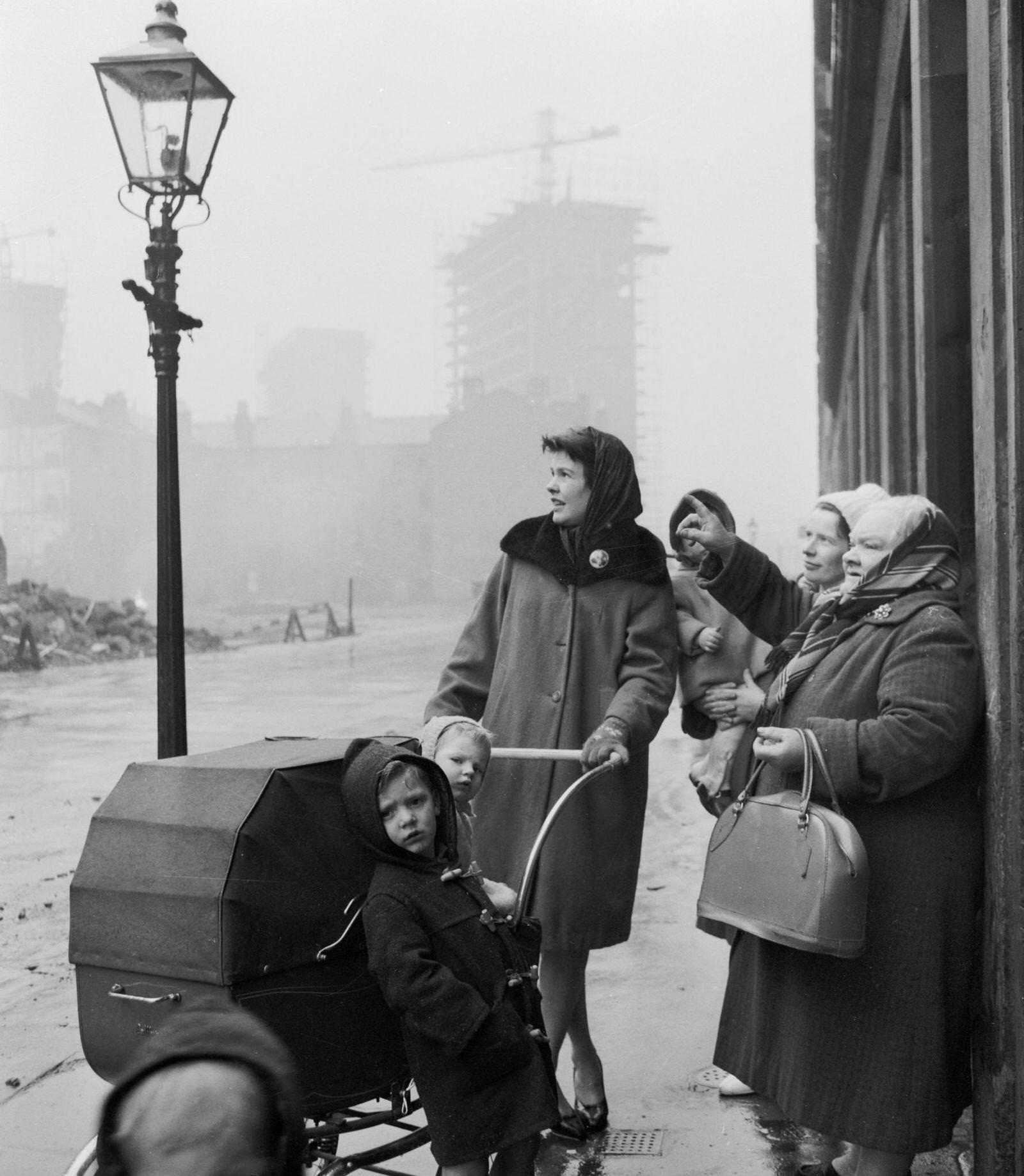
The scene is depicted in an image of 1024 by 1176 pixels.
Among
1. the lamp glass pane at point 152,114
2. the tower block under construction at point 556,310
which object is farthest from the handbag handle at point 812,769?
the tower block under construction at point 556,310

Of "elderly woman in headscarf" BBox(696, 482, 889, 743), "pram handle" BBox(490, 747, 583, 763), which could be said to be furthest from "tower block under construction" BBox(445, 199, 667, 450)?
"pram handle" BBox(490, 747, 583, 763)

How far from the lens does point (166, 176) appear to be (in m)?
5.42

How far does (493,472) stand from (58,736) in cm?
3043

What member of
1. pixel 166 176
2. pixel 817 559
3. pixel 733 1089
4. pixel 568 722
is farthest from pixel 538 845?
pixel 166 176

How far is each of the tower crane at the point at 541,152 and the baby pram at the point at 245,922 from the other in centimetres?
4456

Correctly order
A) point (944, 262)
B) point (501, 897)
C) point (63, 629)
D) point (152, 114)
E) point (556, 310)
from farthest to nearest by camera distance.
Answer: point (556, 310) → point (63, 629) → point (152, 114) → point (944, 262) → point (501, 897)

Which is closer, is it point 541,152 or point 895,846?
point 895,846

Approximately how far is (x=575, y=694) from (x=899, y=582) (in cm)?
111

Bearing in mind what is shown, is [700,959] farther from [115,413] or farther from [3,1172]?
[115,413]

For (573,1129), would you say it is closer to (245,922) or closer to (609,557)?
(609,557)

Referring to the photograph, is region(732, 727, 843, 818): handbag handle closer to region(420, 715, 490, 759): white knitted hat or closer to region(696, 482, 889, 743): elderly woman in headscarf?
region(696, 482, 889, 743): elderly woman in headscarf

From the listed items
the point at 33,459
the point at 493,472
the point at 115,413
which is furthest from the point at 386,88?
the point at 33,459

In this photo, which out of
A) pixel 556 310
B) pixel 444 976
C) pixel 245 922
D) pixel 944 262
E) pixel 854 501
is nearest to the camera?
pixel 245 922

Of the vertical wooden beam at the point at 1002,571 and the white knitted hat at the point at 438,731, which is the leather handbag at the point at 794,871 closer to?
the vertical wooden beam at the point at 1002,571
